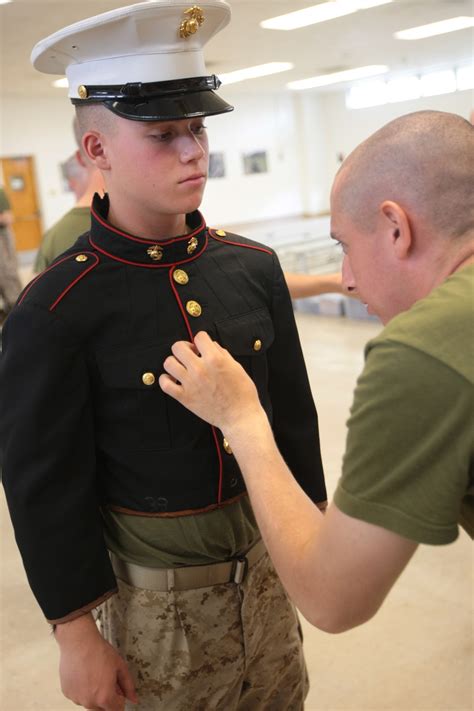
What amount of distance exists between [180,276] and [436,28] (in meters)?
13.6

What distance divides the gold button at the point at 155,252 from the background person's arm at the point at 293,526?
0.27 m

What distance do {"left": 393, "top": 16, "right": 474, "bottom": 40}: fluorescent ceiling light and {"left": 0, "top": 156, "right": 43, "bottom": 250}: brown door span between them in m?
9.59

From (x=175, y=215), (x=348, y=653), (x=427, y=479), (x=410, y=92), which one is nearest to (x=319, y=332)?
(x=348, y=653)

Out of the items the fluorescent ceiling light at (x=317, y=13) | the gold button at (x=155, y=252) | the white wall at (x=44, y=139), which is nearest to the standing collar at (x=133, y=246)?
the gold button at (x=155, y=252)

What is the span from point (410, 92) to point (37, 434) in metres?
22.8

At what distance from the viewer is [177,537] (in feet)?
4.97

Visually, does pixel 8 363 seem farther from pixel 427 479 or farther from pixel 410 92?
pixel 410 92

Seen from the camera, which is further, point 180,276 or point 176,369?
point 180,276

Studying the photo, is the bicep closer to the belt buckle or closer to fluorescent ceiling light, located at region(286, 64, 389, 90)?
the belt buckle

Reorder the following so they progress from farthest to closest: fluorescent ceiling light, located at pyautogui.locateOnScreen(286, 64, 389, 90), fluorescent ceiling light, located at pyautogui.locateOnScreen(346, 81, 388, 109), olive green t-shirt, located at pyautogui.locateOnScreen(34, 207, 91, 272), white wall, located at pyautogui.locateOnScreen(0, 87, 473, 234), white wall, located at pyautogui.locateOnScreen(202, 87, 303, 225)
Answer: fluorescent ceiling light, located at pyautogui.locateOnScreen(346, 81, 388, 109)
white wall, located at pyautogui.locateOnScreen(202, 87, 303, 225)
white wall, located at pyautogui.locateOnScreen(0, 87, 473, 234)
fluorescent ceiling light, located at pyautogui.locateOnScreen(286, 64, 389, 90)
olive green t-shirt, located at pyautogui.locateOnScreen(34, 207, 91, 272)

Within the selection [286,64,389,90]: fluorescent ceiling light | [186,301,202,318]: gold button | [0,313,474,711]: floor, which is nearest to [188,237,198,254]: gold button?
[186,301,202,318]: gold button

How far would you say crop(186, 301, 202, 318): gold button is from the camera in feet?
4.96

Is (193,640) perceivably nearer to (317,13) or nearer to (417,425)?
(417,425)

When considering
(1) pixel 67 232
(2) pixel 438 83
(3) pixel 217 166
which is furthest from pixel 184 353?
(2) pixel 438 83
